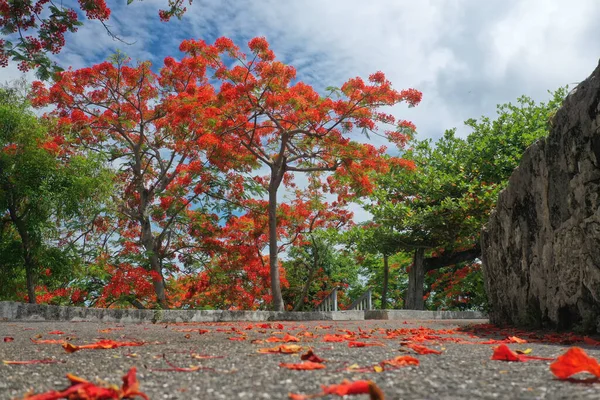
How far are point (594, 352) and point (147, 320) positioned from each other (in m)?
6.82

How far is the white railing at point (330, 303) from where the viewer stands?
1434 cm

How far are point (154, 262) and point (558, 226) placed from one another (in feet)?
31.6

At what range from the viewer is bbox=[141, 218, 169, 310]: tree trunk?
37.3ft

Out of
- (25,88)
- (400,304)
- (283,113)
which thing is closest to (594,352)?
(283,113)

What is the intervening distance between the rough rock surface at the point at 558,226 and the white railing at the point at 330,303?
26.9 ft

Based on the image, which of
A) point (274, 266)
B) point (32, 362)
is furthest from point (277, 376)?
point (274, 266)

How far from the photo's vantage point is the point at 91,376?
80.9 inches

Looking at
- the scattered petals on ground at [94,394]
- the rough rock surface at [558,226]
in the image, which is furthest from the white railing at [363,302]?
the scattered petals on ground at [94,394]

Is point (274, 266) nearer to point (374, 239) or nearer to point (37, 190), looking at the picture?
point (374, 239)

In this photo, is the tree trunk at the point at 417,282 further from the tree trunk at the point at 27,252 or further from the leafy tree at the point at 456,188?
the tree trunk at the point at 27,252

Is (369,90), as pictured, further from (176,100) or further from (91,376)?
(91,376)

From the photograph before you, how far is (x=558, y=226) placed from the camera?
4.68 m

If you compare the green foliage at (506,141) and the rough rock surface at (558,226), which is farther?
the green foliage at (506,141)

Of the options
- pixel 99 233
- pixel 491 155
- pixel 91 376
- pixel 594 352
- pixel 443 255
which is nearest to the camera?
pixel 91 376
